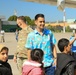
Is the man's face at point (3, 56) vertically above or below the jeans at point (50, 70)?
above

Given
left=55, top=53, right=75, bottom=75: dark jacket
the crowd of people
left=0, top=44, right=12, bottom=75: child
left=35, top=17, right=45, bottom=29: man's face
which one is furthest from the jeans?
left=0, top=44, right=12, bottom=75: child

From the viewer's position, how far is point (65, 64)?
4.18 m

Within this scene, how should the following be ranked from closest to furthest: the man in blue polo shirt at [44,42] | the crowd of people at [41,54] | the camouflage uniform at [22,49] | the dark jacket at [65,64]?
the crowd of people at [41,54] → the dark jacket at [65,64] → the man in blue polo shirt at [44,42] → the camouflage uniform at [22,49]

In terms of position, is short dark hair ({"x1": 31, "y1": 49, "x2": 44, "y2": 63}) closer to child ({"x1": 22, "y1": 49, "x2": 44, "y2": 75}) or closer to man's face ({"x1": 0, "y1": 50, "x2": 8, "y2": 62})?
child ({"x1": 22, "y1": 49, "x2": 44, "y2": 75})

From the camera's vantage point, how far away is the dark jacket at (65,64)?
13.5ft

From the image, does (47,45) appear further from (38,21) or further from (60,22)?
(60,22)

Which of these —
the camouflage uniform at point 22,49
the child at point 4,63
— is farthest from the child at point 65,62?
the camouflage uniform at point 22,49

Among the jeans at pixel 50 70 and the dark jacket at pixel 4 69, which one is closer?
the dark jacket at pixel 4 69

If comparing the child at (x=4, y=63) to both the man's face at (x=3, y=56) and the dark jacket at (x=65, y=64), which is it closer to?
the man's face at (x=3, y=56)

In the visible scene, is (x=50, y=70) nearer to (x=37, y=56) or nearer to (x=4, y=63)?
(x=37, y=56)

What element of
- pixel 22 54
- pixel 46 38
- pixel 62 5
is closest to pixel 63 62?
pixel 46 38

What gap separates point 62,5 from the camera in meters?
→ 16.5

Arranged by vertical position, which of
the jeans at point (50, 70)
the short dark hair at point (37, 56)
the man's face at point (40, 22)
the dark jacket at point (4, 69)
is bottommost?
the jeans at point (50, 70)

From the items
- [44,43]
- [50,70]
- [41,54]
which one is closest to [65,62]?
[41,54]
